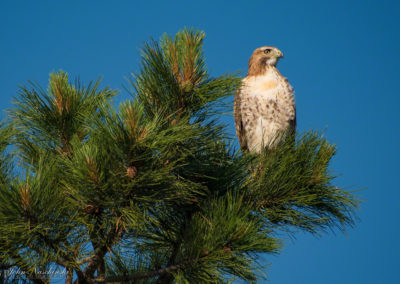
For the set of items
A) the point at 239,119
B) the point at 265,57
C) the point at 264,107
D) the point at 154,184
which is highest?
the point at 265,57

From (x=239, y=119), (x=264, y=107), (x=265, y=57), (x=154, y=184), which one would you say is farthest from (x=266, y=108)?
(x=154, y=184)

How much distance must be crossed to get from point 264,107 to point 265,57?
2.64ft

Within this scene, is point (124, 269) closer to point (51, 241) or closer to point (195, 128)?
point (51, 241)

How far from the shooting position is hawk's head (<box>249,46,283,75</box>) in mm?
6367

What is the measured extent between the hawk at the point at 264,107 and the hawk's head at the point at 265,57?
3cm

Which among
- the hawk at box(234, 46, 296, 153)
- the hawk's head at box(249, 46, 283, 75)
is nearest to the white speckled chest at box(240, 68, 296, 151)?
the hawk at box(234, 46, 296, 153)

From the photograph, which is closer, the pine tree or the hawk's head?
the pine tree

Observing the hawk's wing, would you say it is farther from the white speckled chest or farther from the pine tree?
the pine tree

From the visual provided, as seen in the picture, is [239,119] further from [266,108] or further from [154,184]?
[154,184]

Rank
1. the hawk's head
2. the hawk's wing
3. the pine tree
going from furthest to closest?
the hawk's head → the hawk's wing → the pine tree

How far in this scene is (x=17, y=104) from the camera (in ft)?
11.0

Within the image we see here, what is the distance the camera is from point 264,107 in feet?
19.6

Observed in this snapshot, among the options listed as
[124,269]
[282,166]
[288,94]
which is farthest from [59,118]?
[288,94]

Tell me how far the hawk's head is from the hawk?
1.2 inches
